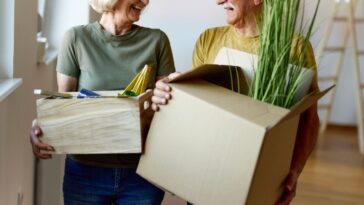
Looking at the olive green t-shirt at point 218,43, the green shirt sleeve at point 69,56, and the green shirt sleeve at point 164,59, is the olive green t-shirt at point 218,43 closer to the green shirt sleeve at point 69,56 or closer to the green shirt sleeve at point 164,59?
the green shirt sleeve at point 164,59

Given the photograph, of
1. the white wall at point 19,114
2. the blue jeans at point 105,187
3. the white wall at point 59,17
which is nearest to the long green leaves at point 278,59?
the blue jeans at point 105,187

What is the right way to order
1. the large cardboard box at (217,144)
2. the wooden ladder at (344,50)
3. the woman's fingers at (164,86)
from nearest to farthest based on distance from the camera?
1. the large cardboard box at (217,144)
2. the woman's fingers at (164,86)
3. the wooden ladder at (344,50)

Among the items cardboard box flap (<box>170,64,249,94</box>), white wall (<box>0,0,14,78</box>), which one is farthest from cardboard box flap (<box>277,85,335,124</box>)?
white wall (<box>0,0,14,78</box>)

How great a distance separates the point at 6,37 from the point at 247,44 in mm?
760

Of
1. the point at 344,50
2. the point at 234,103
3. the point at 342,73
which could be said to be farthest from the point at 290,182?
the point at 342,73

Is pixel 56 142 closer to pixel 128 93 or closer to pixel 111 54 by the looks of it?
pixel 128 93

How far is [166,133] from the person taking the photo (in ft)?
3.98

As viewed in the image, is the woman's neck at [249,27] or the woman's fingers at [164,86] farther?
the woman's neck at [249,27]

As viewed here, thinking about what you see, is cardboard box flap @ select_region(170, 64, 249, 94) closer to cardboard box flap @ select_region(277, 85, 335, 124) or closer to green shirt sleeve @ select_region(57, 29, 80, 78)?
cardboard box flap @ select_region(277, 85, 335, 124)

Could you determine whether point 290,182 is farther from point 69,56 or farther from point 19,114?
point 19,114

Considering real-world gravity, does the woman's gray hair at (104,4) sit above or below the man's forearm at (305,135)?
above

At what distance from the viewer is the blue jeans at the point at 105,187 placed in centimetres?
157

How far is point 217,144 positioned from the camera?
1123mm

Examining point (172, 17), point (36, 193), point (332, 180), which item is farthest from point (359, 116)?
point (36, 193)
